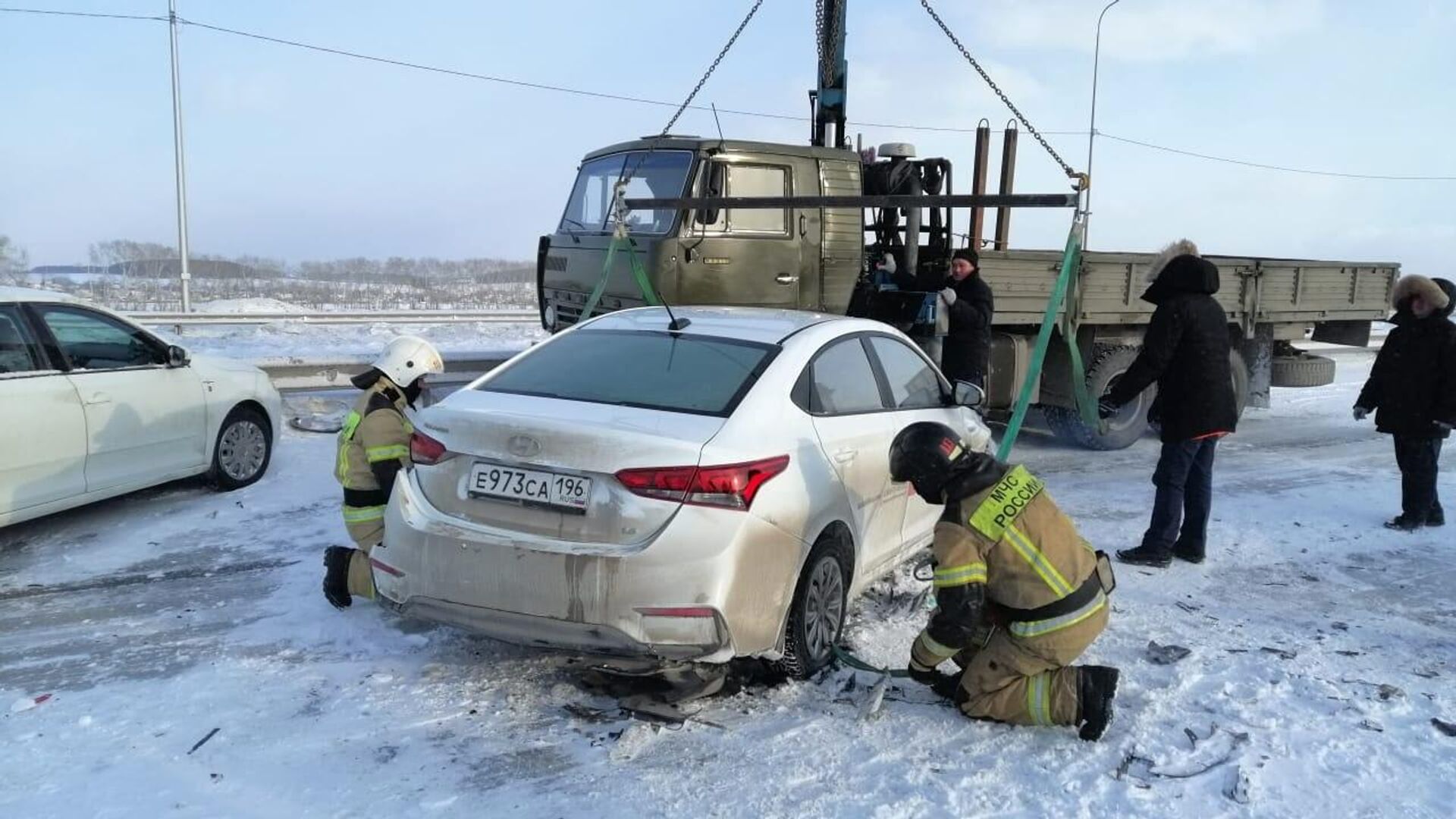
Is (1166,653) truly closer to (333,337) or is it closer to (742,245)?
(742,245)

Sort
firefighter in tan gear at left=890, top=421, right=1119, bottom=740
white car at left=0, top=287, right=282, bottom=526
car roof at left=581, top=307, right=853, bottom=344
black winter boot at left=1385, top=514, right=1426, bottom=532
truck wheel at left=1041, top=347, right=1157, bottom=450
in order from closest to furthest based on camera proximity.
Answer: firefighter in tan gear at left=890, top=421, right=1119, bottom=740 → car roof at left=581, top=307, right=853, bottom=344 → white car at left=0, top=287, right=282, bottom=526 → black winter boot at left=1385, top=514, right=1426, bottom=532 → truck wheel at left=1041, top=347, right=1157, bottom=450

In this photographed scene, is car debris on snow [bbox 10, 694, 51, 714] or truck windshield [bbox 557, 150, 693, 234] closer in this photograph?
car debris on snow [bbox 10, 694, 51, 714]

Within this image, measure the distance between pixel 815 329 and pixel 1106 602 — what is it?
1.62 metres

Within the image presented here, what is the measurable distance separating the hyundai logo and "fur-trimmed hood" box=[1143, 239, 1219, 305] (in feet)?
13.0

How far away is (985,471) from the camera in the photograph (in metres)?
3.33

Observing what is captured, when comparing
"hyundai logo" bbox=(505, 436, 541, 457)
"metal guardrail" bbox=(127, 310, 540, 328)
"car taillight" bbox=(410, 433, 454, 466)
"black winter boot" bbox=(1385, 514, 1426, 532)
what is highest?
"hyundai logo" bbox=(505, 436, 541, 457)

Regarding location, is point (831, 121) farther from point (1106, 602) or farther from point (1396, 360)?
point (1106, 602)

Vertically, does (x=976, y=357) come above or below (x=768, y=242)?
below

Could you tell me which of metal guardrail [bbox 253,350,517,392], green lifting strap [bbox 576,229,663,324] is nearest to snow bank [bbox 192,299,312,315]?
metal guardrail [bbox 253,350,517,392]

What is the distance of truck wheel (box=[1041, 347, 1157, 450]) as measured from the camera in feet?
30.0

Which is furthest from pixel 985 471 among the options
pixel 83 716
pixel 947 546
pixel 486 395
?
pixel 83 716

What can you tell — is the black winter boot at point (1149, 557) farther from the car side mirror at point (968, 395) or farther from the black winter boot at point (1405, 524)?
the black winter boot at point (1405, 524)

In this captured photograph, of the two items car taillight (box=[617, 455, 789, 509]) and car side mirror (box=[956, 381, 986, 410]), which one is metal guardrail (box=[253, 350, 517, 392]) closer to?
car side mirror (box=[956, 381, 986, 410])

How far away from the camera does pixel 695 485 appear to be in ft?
10.6
